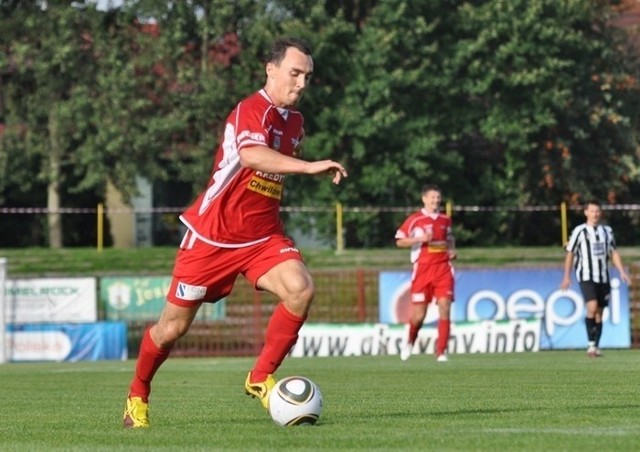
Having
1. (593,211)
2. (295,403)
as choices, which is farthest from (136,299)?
(295,403)

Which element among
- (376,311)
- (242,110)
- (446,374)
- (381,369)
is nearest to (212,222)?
(242,110)

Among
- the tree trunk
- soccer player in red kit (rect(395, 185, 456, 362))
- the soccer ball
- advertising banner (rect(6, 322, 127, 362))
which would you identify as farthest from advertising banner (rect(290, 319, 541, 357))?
the soccer ball

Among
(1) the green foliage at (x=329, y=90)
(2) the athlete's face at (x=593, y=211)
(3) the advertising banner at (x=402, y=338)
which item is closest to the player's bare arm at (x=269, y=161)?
(2) the athlete's face at (x=593, y=211)

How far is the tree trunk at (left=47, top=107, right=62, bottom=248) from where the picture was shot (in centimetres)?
4012

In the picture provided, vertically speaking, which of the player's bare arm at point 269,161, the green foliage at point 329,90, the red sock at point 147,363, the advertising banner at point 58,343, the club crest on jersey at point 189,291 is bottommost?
the advertising banner at point 58,343

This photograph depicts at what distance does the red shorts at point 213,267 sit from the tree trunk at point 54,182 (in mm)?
30429

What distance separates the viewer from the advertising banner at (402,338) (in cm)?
2714

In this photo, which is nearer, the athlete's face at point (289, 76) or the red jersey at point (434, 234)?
the athlete's face at point (289, 76)

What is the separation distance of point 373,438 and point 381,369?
31.7ft

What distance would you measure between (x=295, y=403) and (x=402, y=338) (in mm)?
17973

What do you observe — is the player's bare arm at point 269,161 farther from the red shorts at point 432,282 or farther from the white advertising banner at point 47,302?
the white advertising banner at point 47,302

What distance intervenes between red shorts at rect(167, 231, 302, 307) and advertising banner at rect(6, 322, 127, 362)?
18993mm

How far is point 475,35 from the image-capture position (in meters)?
40.0

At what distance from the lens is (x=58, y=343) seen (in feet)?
94.5
